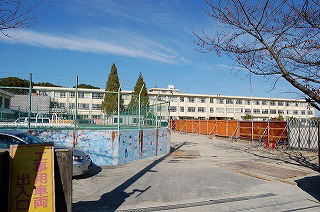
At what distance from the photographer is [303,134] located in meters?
18.2

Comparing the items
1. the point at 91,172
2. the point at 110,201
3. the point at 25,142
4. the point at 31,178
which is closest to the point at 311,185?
the point at 110,201

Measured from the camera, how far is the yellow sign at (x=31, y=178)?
163 inches

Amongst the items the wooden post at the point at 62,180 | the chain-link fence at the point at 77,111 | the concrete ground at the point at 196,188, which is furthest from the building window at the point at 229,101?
the wooden post at the point at 62,180

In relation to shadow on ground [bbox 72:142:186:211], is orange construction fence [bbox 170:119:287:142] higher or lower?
higher

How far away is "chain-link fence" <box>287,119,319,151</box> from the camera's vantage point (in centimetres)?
1731

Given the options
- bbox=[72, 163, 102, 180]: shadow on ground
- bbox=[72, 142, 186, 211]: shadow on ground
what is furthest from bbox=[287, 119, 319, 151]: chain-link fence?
bbox=[72, 142, 186, 211]: shadow on ground

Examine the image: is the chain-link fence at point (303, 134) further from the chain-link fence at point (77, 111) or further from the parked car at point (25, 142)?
the parked car at point (25, 142)

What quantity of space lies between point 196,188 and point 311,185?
350 centimetres

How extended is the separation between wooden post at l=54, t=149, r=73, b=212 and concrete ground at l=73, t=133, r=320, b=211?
1.41 m

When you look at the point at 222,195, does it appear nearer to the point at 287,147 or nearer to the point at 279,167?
the point at 279,167

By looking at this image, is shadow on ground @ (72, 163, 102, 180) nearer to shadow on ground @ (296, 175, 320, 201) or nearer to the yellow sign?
the yellow sign

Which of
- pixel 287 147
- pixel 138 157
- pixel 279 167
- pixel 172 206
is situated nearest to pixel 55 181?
pixel 172 206

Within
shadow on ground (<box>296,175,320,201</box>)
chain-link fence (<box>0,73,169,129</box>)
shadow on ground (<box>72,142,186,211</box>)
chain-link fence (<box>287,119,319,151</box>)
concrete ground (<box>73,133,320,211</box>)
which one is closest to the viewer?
shadow on ground (<box>72,142,186,211</box>)

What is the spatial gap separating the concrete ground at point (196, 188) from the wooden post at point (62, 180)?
141cm
